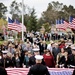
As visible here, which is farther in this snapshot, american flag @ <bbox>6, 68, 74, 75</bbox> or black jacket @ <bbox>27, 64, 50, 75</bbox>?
american flag @ <bbox>6, 68, 74, 75</bbox>

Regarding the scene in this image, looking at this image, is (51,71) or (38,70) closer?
(38,70)

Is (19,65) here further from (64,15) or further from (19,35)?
(64,15)

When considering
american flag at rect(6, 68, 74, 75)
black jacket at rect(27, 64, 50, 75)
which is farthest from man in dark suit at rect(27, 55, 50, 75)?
american flag at rect(6, 68, 74, 75)

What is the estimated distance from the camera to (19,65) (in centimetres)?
1543

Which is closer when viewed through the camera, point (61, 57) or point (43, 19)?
point (61, 57)

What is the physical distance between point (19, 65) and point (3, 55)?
2.38 metres

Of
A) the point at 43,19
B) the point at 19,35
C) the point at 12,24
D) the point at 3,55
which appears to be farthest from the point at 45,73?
the point at 43,19

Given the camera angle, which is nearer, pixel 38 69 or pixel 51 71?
pixel 38 69

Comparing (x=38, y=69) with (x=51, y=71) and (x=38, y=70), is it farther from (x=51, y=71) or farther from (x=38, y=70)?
(x=51, y=71)

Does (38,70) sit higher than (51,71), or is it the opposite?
(38,70)

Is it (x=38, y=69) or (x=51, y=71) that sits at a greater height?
(x=38, y=69)

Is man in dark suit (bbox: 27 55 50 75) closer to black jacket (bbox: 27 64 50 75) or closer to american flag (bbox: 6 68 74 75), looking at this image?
black jacket (bbox: 27 64 50 75)

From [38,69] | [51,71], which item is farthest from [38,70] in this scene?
[51,71]

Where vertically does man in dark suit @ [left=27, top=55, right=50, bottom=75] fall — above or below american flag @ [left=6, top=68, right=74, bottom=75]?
above
